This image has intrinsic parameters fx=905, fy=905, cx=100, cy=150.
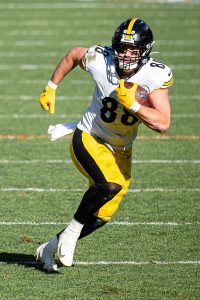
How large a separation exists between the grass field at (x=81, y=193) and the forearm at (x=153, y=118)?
95cm

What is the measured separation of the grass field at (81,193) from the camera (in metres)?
5.51

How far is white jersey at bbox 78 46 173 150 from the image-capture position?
5641mm

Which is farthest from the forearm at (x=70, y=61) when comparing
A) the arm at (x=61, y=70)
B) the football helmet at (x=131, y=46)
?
the football helmet at (x=131, y=46)

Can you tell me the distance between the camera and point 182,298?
5.16m

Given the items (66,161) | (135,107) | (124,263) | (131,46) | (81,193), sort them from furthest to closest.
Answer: (66,161) < (81,193) < (124,263) < (131,46) < (135,107)

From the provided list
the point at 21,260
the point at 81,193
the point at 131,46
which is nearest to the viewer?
the point at 131,46

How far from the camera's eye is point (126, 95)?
17.6 ft

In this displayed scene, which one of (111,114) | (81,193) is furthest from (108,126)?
(81,193)

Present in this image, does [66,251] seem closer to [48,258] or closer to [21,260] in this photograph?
[48,258]

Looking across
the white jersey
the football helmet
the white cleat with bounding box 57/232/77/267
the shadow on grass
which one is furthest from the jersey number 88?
the shadow on grass

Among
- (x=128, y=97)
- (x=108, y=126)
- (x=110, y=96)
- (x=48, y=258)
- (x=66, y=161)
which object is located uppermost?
(x=128, y=97)

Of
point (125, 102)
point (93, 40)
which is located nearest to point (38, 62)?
point (93, 40)

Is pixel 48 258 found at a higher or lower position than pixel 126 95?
lower

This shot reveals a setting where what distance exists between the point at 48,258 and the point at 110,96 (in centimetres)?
110
